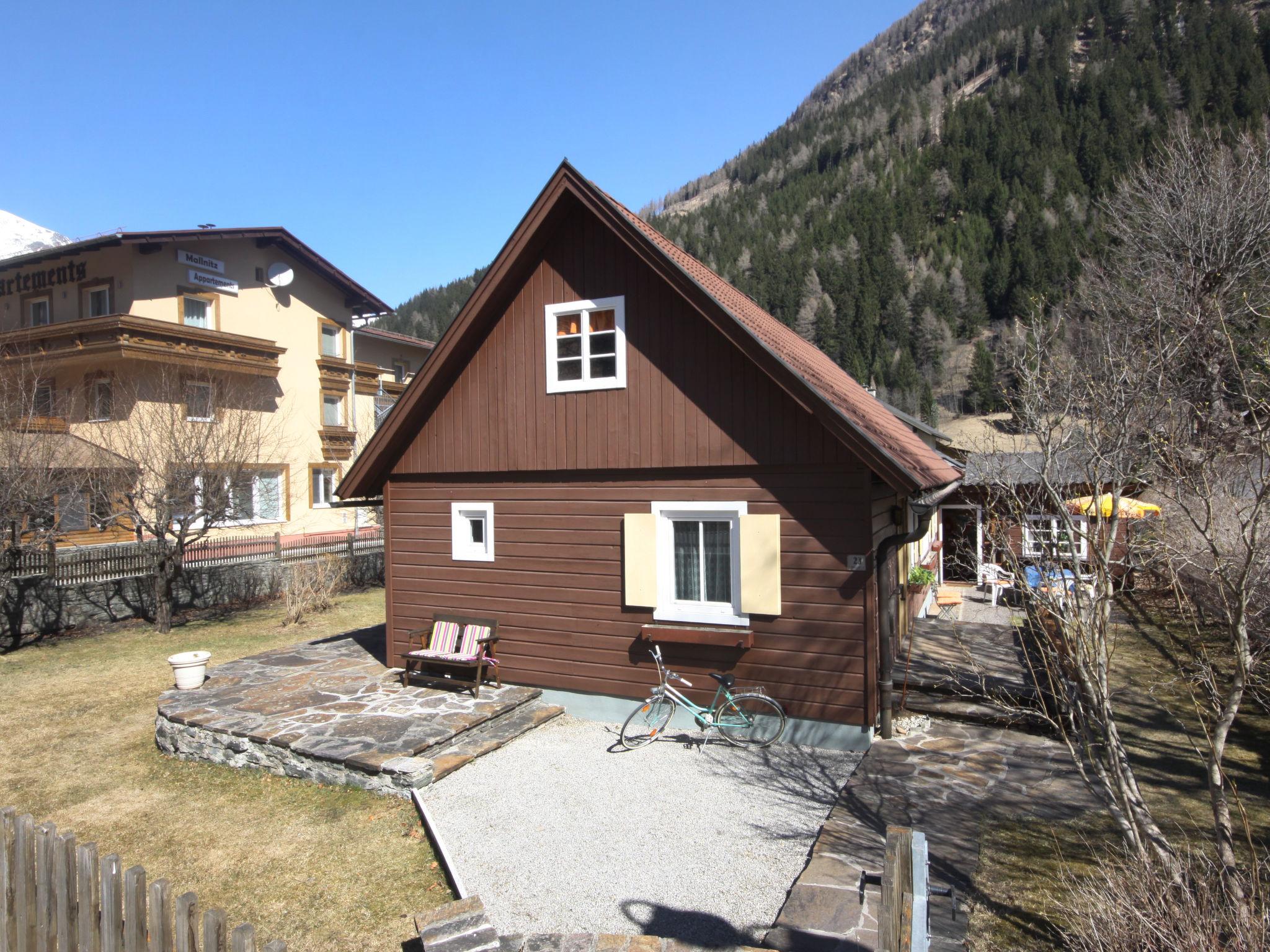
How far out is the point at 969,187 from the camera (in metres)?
83.3

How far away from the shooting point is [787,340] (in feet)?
40.9

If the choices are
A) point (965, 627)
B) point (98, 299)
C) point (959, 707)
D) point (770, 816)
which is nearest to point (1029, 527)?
point (770, 816)

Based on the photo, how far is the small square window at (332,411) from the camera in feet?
95.1

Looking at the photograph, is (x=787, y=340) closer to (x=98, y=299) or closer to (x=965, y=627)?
(x=965, y=627)

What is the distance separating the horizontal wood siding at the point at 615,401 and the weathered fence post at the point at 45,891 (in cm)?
629

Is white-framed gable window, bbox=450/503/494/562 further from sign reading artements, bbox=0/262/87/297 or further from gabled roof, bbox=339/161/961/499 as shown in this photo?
sign reading artements, bbox=0/262/87/297

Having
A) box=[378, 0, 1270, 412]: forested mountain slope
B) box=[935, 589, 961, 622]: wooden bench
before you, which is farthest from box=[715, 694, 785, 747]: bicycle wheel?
box=[378, 0, 1270, 412]: forested mountain slope

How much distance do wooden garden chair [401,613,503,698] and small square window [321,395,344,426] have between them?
835 inches

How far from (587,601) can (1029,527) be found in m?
5.58

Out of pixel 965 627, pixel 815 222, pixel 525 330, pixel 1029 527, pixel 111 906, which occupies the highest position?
pixel 815 222

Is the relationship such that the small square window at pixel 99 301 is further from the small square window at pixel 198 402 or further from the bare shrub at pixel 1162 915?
the bare shrub at pixel 1162 915

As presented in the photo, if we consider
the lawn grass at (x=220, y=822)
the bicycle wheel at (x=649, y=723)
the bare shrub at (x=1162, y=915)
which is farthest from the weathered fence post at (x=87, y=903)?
the bicycle wheel at (x=649, y=723)

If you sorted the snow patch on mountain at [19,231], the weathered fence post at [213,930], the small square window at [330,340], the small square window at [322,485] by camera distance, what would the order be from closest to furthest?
the weathered fence post at [213,930] < the small square window at [322,485] < the small square window at [330,340] < the snow patch on mountain at [19,231]

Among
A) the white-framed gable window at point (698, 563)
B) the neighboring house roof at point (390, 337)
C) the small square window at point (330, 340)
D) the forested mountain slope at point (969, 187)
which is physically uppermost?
the forested mountain slope at point (969, 187)
